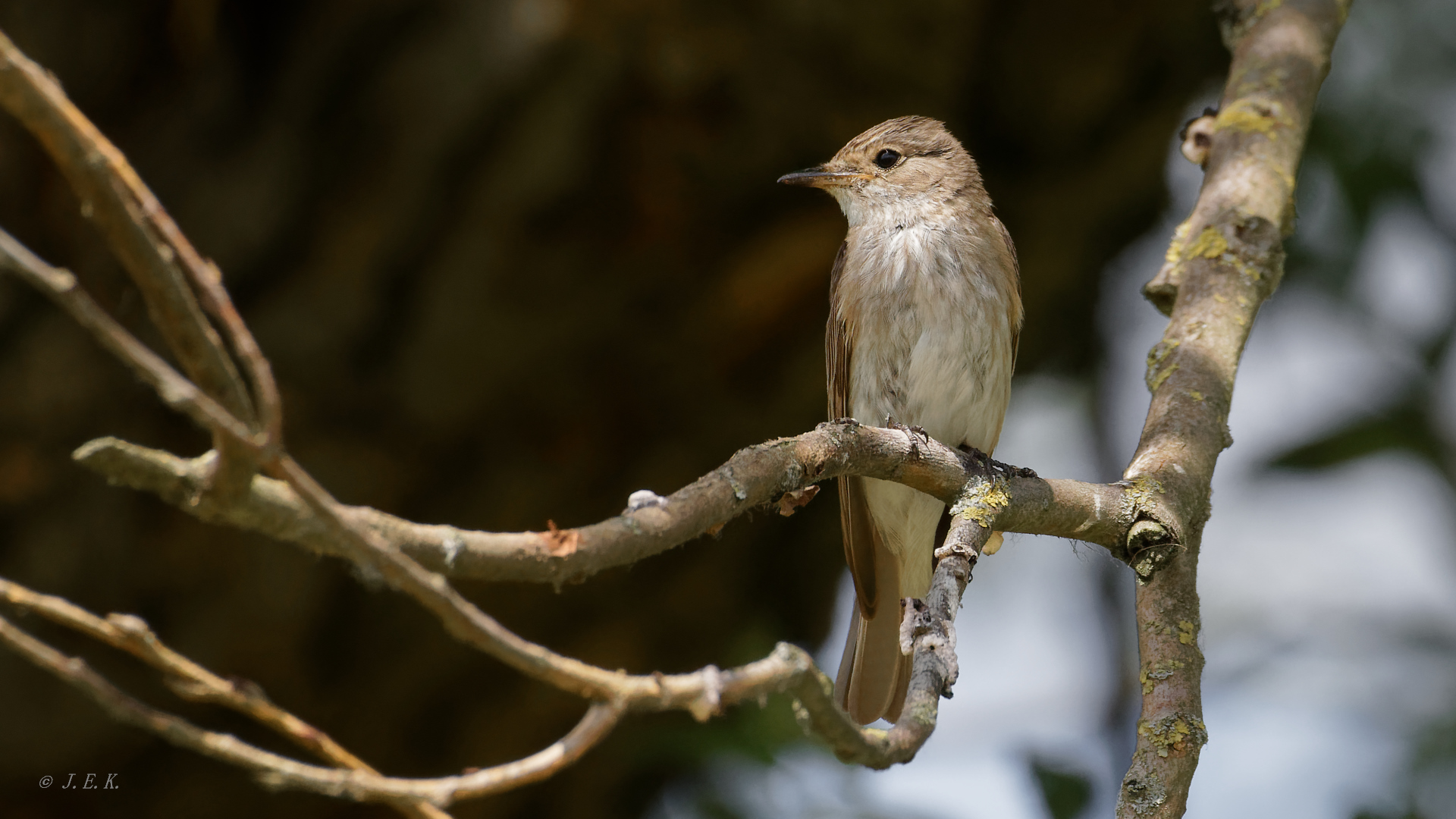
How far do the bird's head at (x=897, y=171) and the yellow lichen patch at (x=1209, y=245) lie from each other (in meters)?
1.21

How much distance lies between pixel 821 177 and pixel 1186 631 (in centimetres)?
227

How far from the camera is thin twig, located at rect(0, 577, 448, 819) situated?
1.45 metres

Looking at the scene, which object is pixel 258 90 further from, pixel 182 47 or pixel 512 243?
pixel 512 243

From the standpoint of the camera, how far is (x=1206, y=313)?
340 centimetres

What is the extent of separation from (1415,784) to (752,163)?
2.96 meters

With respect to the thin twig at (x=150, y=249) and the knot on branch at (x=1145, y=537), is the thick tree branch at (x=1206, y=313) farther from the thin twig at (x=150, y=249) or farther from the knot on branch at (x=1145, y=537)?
the thin twig at (x=150, y=249)

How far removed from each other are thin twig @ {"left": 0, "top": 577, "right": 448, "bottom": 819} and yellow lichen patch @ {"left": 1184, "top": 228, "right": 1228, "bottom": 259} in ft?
9.06

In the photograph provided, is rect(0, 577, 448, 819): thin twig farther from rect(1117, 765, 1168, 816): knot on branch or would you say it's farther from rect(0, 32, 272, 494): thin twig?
rect(1117, 765, 1168, 816): knot on branch

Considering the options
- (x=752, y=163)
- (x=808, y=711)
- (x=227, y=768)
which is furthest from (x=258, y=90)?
(x=808, y=711)

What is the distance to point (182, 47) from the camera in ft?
13.5

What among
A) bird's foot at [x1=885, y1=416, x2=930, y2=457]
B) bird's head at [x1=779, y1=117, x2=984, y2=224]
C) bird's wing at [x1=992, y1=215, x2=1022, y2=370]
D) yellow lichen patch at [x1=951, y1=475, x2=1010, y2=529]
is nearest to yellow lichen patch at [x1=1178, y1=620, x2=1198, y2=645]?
yellow lichen patch at [x1=951, y1=475, x2=1010, y2=529]

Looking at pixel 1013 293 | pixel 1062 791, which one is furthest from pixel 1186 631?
pixel 1013 293

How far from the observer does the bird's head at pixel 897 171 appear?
4.67 metres

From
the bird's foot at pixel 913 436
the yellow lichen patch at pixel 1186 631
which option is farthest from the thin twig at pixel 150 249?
the yellow lichen patch at pixel 1186 631
